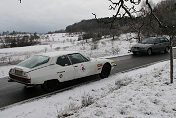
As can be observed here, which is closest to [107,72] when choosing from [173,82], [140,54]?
[173,82]

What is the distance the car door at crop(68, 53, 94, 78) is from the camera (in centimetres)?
698

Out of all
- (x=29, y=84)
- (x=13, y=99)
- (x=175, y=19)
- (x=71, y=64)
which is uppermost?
(x=175, y=19)

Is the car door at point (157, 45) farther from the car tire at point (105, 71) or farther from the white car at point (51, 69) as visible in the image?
the white car at point (51, 69)

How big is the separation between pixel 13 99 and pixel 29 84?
769 millimetres

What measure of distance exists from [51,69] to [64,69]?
532 millimetres

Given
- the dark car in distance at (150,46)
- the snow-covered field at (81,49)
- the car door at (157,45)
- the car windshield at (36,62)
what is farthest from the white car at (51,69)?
the car door at (157,45)

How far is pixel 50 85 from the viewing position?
6.32 metres

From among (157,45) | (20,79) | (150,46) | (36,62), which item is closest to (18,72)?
(20,79)

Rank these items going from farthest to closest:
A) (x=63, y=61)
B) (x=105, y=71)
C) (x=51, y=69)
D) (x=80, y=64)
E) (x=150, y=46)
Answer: (x=150, y=46), (x=105, y=71), (x=80, y=64), (x=63, y=61), (x=51, y=69)

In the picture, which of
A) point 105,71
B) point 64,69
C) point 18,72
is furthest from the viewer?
point 105,71

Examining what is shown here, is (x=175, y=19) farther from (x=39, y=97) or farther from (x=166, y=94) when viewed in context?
(x=39, y=97)

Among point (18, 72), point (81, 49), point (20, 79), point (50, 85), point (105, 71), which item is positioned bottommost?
point (50, 85)

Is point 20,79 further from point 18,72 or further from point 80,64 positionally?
point 80,64

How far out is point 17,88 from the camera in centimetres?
694
